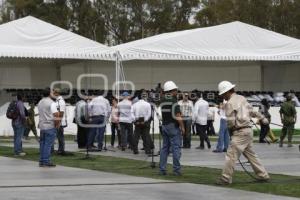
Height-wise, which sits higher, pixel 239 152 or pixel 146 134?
pixel 146 134

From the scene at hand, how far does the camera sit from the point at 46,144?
16.4 meters

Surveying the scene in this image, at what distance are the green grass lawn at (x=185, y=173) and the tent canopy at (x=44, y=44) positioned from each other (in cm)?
1085

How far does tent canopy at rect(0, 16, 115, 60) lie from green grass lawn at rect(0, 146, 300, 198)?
10.8 metres

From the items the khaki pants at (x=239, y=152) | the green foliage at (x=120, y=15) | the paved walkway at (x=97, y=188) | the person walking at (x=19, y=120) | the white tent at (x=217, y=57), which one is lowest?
the paved walkway at (x=97, y=188)

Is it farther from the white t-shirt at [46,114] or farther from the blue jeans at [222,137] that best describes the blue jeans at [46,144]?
the blue jeans at [222,137]

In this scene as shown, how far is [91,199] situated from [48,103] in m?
6.08

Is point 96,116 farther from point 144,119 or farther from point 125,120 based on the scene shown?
point 144,119

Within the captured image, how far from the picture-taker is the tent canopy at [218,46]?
32375 mm

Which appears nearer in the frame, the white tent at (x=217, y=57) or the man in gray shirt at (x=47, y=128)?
the man in gray shirt at (x=47, y=128)

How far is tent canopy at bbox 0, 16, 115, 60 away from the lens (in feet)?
102

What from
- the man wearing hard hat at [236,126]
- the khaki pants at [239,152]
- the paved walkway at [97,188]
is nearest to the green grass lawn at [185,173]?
the khaki pants at [239,152]

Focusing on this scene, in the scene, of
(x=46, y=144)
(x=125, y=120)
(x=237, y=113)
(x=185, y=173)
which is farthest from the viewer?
(x=125, y=120)

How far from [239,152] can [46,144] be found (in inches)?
202

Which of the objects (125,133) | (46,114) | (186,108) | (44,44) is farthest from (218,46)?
(46,114)
